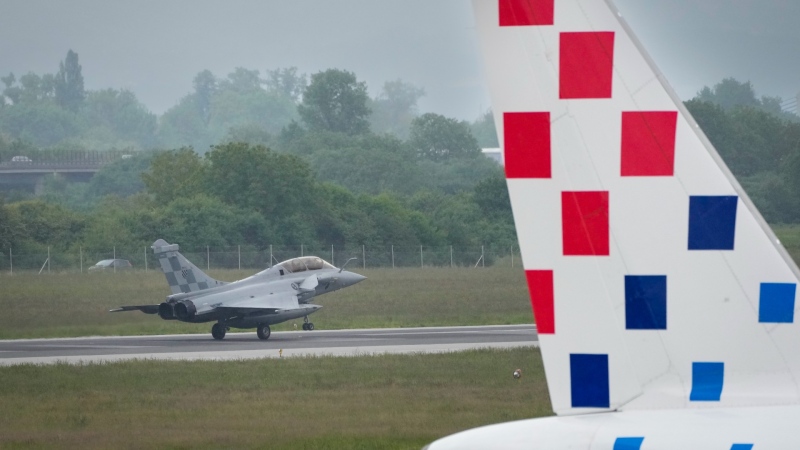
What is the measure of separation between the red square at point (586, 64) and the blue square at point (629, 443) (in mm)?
1278

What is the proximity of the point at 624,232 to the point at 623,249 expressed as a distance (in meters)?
0.06

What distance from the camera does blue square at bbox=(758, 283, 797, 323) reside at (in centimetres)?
388

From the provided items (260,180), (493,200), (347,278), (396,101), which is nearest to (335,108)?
(260,180)

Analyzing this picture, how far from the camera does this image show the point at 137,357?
22.0 metres

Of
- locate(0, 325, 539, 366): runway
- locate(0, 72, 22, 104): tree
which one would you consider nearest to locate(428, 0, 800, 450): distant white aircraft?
locate(0, 325, 539, 366): runway

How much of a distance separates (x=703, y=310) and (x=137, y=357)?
63.8 ft

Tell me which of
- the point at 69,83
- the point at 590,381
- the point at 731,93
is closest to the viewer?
the point at 590,381

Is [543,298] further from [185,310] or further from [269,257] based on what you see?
[269,257]

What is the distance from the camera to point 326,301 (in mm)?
37844

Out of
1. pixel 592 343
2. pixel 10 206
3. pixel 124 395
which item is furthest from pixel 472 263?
pixel 592 343

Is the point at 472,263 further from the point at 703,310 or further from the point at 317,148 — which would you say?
the point at 703,310

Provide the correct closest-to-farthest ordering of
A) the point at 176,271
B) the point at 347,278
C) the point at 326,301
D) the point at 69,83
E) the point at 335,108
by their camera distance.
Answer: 1. the point at 176,271
2. the point at 347,278
3. the point at 326,301
4. the point at 335,108
5. the point at 69,83

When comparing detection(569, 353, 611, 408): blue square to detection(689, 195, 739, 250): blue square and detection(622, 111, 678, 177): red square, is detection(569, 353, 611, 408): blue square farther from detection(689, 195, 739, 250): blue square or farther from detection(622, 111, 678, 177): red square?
detection(622, 111, 678, 177): red square

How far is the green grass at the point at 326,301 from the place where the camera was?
2816cm
